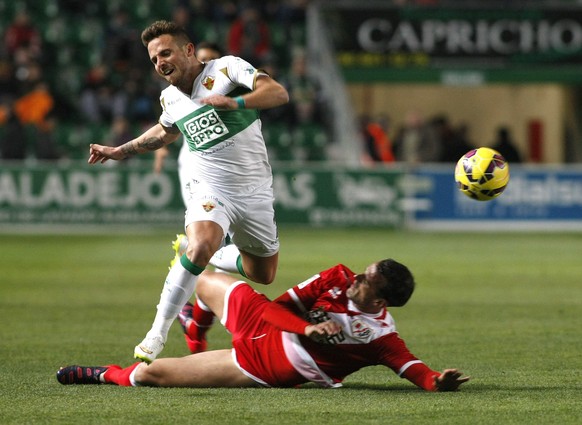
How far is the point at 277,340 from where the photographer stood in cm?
640

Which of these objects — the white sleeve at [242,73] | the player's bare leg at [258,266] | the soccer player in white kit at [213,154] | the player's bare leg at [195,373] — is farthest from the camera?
the player's bare leg at [258,266]

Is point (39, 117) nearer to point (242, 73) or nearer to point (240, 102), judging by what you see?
point (242, 73)

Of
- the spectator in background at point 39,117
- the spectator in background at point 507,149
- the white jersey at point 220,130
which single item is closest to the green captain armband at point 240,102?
the white jersey at point 220,130

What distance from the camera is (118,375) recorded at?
22.0 feet

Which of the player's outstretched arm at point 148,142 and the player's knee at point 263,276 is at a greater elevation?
the player's outstretched arm at point 148,142

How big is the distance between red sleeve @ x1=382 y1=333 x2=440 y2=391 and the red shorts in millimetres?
518

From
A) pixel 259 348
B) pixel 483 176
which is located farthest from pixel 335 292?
pixel 483 176

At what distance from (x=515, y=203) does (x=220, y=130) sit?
14661 millimetres

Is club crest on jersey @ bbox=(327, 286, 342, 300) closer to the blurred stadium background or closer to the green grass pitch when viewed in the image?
the green grass pitch

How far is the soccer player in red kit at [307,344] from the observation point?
6.21m

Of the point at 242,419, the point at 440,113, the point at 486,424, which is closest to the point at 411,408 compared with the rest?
the point at 486,424

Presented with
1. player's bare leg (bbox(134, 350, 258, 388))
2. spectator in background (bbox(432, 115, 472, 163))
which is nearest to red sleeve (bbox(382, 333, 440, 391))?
player's bare leg (bbox(134, 350, 258, 388))

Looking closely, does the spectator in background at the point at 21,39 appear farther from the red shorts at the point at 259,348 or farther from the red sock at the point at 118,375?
the red shorts at the point at 259,348

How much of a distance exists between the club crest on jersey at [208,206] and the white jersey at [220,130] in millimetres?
219
